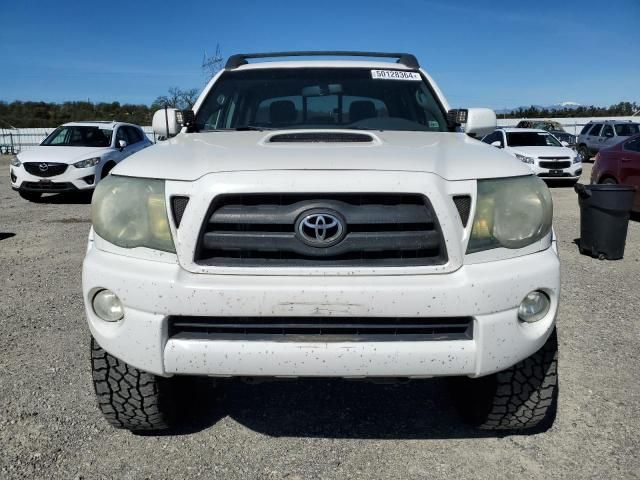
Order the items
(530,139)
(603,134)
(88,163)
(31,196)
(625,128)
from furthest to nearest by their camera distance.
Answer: (603,134)
(625,128)
(530,139)
(31,196)
(88,163)

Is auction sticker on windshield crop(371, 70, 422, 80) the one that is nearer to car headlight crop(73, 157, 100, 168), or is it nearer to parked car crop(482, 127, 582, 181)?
car headlight crop(73, 157, 100, 168)

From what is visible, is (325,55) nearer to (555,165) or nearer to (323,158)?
(323,158)

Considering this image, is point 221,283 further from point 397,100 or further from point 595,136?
point 595,136

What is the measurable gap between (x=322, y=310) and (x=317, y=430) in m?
1.07

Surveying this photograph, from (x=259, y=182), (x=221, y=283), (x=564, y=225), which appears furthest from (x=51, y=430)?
(x=564, y=225)

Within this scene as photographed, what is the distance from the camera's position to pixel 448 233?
7.30 ft

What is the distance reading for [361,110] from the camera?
3.70 metres

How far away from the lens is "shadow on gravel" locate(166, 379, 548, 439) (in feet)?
9.70

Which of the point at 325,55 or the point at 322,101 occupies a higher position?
the point at 325,55

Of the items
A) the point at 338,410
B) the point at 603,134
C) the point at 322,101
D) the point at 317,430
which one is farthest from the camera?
the point at 603,134

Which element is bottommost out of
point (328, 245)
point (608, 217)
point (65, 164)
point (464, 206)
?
point (608, 217)

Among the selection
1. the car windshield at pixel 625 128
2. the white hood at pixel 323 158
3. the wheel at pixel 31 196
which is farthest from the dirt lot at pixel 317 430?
the car windshield at pixel 625 128

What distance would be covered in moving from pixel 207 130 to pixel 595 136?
23445mm

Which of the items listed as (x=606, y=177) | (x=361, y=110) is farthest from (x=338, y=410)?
(x=606, y=177)
